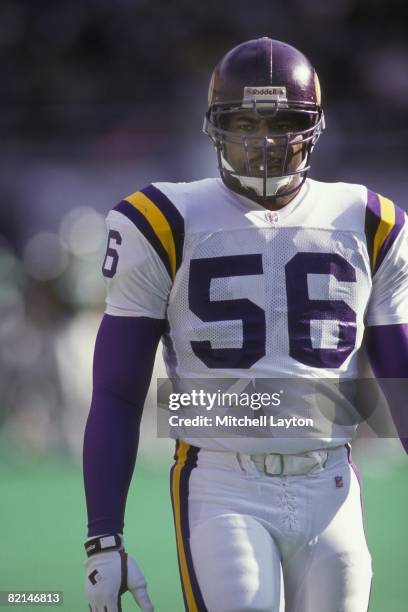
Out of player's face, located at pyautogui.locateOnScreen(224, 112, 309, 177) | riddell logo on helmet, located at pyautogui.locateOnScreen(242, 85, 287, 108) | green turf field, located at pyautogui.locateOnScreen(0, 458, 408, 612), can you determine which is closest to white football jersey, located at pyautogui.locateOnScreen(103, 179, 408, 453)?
player's face, located at pyautogui.locateOnScreen(224, 112, 309, 177)

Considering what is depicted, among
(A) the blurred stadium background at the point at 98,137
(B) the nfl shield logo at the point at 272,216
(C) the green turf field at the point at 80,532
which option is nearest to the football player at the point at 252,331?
(B) the nfl shield logo at the point at 272,216

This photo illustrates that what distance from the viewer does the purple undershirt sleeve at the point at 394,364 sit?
2.67 meters

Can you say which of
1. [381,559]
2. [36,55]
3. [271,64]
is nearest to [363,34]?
[36,55]

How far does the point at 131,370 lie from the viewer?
2.54 m

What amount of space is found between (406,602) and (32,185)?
7.74m

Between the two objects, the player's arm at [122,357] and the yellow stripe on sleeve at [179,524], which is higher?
the player's arm at [122,357]

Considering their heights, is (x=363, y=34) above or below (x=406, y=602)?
above

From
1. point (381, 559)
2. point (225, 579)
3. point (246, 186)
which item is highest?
point (246, 186)

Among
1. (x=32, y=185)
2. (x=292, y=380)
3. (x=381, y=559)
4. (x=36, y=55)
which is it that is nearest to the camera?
(x=292, y=380)

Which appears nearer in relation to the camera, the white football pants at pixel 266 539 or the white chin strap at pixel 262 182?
the white football pants at pixel 266 539

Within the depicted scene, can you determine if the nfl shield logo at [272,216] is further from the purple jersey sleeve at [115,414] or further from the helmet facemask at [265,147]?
the purple jersey sleeve at [115,414]

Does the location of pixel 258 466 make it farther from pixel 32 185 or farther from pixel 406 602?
pixel 32 185

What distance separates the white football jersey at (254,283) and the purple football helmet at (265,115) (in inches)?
3.2

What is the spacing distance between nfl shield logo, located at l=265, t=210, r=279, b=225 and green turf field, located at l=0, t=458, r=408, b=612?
2.60 m
